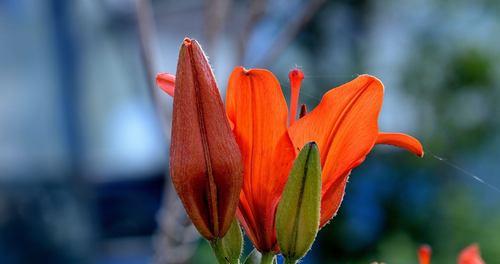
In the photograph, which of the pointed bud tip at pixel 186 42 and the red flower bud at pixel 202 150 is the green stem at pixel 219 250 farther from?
the pointed bud tip at pixel 186 42

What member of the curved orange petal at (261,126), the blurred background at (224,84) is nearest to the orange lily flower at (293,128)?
the curved orange petal at (261,126)

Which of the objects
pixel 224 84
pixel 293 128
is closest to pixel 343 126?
pixel 293 128

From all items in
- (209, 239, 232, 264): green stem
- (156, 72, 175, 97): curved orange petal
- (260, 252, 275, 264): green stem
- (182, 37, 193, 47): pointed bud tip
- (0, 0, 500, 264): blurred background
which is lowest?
(0, 0, 500, 264): blurred background

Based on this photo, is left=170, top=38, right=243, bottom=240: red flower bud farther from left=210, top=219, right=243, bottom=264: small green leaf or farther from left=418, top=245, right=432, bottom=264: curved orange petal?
left=418, top=245, right=432, bottom=264: curved orange petal

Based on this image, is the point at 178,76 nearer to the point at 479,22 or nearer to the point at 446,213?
the point at 446,213

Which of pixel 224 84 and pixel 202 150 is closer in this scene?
pixel 202 150

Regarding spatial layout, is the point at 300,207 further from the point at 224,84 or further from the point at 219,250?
the point at 224,84

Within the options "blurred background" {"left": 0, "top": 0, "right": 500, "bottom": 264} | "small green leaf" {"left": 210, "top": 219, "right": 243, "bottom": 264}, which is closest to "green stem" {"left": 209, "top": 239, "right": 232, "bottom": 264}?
"small green leaf" {"left": 210, "top": 219, "right": 243, "bottom": 264}
